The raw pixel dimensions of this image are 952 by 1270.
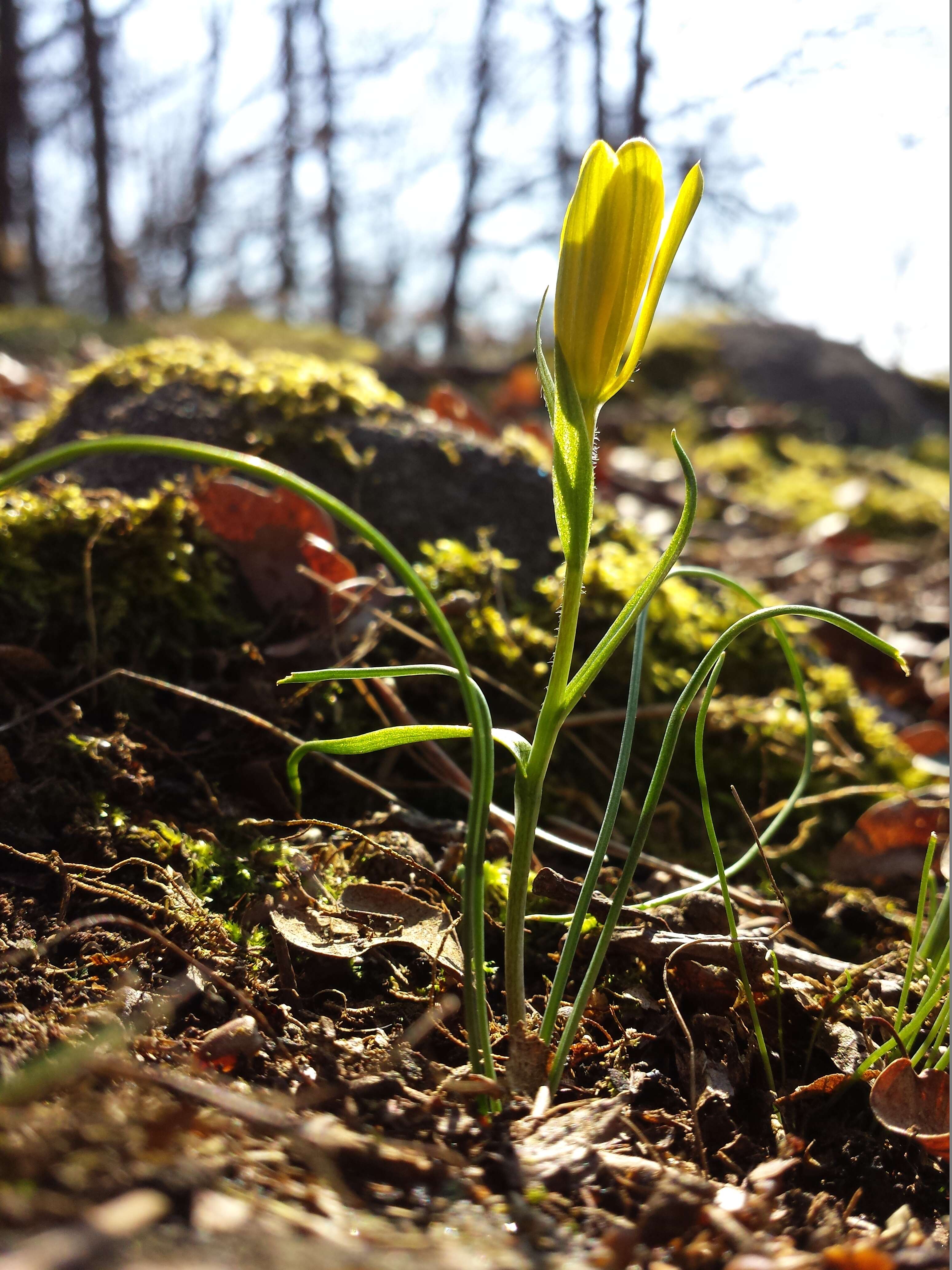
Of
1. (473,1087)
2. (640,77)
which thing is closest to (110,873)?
(473,1087)

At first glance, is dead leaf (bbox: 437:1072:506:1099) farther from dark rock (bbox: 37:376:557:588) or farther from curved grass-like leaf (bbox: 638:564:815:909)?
dark rock (bbox: 37:376:557:588)

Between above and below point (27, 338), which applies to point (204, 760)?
below

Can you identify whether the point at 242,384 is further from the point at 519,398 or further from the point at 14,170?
the point at 14,170

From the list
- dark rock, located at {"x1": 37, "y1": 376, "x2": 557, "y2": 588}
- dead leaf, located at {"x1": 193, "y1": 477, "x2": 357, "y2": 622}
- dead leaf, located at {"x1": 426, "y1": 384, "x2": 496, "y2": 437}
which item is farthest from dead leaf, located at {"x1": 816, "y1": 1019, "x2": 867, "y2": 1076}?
dead leaf, located at {"x1": 426, "y1": 384, "x2": 496, "y2": 437}

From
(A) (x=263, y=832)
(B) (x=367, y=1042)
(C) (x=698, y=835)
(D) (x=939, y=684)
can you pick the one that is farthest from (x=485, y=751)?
(D) (x=939, y=684)

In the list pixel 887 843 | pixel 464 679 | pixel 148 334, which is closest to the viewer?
pixel 464 679

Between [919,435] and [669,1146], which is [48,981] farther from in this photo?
[919,435]
